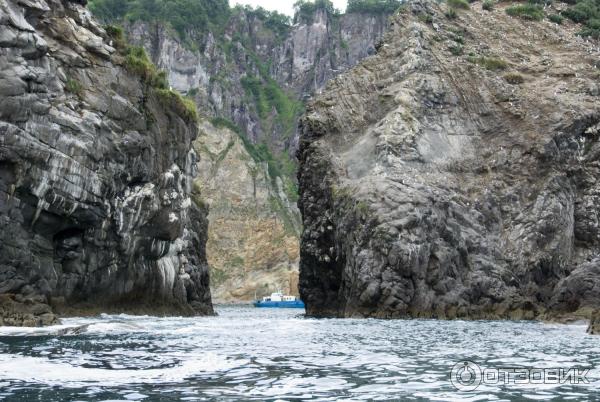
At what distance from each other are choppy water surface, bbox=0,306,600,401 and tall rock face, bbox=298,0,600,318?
2879cm

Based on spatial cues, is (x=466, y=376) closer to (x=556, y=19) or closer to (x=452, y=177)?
(x=452, y=177)

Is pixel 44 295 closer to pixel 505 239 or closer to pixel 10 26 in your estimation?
pixel 10 26

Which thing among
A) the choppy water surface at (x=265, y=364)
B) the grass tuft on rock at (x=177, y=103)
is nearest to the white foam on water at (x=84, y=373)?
the choppy water surface at (x=265, y=364)

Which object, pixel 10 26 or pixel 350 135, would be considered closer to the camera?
pixel 10 26

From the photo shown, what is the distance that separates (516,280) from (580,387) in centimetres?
5277

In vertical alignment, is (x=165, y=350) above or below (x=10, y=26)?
below

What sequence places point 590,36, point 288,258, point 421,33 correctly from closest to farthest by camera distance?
point 421,33 < point 590,36 < point 288,258

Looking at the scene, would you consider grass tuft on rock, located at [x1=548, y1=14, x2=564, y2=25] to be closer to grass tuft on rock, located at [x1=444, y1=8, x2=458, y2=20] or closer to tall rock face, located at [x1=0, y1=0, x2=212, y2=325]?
grass tuft on rock, located at [x1=444, y1=8, x2=458, y2=20]

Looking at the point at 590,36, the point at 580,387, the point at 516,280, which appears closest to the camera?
the point at 580,387

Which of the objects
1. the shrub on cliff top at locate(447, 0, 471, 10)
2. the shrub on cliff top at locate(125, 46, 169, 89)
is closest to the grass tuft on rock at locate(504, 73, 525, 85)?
the shrub on cliff top at locate(447, 0, 471, 10)

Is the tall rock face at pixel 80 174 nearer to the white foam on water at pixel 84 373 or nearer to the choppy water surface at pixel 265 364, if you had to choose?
the choppy water surface at pixel 265 364

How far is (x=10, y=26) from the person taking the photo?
43500mm

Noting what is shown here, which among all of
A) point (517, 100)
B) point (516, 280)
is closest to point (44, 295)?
point (516, 280)

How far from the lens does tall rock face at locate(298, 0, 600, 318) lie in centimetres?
6209
